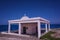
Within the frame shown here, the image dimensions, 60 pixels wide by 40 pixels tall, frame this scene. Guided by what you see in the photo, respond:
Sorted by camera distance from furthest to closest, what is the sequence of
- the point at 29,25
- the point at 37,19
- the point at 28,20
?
1. the point at 29,25
2. the point at 28,20
3. the point at 37,19

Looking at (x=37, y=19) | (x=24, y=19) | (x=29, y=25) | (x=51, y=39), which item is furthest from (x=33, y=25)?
(x=51, y=39)

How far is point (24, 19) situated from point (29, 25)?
208cm

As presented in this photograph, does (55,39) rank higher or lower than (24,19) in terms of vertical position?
lower

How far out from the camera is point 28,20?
50.6 ft

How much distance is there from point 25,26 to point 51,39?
6975 millimetres

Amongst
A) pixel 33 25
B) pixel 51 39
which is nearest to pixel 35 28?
pixel 33 25

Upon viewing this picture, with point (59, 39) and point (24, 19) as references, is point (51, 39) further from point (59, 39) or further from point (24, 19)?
point (24, 19)

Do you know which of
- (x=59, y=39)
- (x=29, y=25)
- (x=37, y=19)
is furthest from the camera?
(x=29, y=25)

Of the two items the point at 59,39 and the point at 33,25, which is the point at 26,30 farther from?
the point at 59,39

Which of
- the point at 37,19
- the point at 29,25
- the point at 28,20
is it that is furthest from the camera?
the point at 29,25

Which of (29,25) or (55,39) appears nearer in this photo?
(55,39)

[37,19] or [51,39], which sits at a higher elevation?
[37,19]

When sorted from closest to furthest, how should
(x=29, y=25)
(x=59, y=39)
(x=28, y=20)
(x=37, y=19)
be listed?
(x=59, y=39), (x=37, y=19), (x=28, y=20), (x=29, y=25)

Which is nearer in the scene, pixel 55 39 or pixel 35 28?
pixel 55 39
